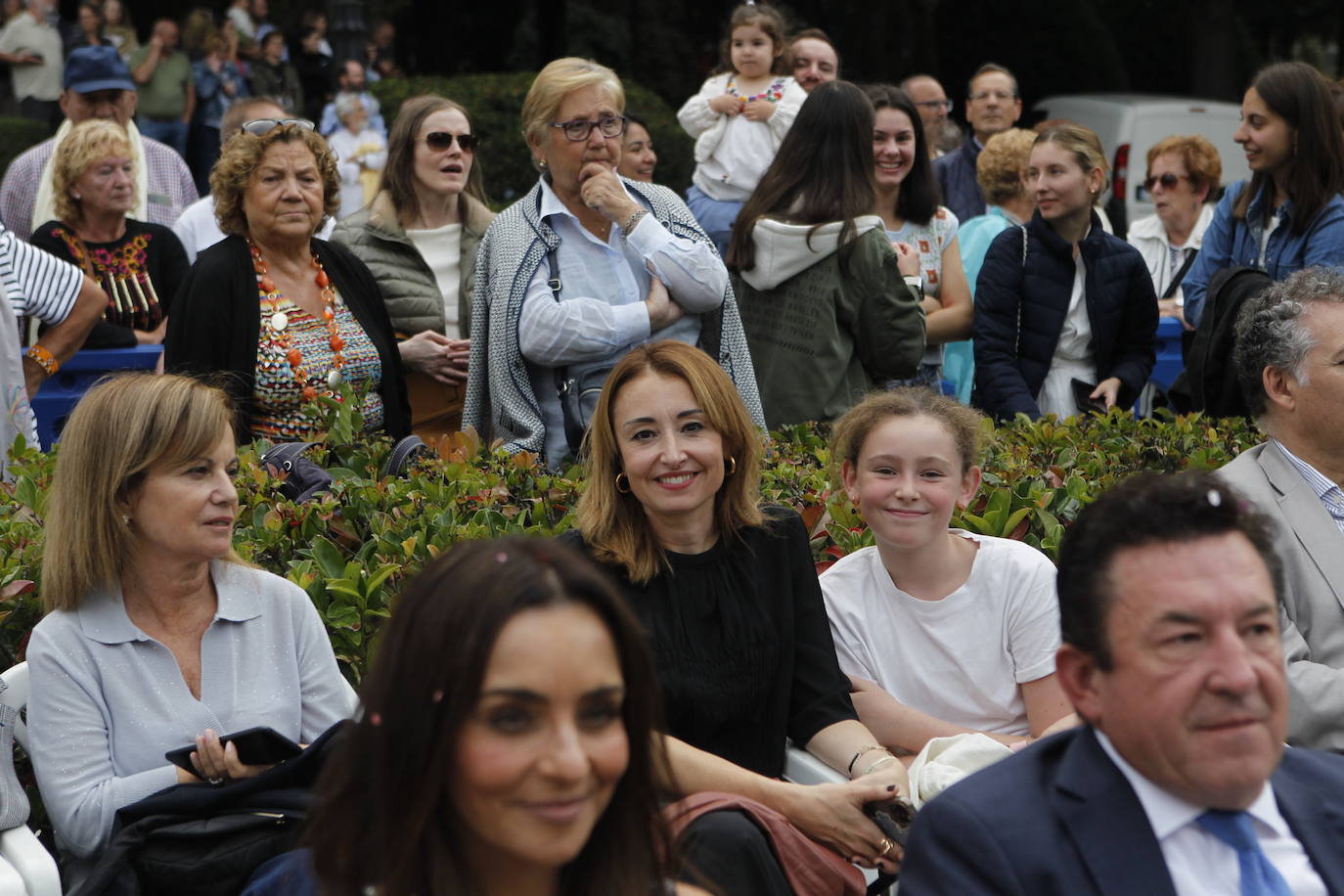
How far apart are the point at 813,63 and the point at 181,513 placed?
6662 millimetres

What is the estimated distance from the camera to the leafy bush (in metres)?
16.0

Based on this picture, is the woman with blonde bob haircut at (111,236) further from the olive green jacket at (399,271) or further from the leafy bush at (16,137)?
the leafy bush at (16,137)

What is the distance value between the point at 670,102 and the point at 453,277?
14.4m

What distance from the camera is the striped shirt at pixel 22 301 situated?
6.16m

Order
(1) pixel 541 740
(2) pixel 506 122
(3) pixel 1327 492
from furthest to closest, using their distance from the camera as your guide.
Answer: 1. (2) pixel 506 122
2. (3) pixel 1327 492
3. (1) pixel 541 740

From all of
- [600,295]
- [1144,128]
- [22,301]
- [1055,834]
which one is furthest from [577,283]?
[1144,128]

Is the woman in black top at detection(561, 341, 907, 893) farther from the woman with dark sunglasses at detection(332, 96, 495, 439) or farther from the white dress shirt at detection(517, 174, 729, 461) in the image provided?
the woman with dark sunglasses at detection(332, 96, 495, 439)

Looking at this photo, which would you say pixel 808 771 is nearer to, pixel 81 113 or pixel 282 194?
pixel 282 194

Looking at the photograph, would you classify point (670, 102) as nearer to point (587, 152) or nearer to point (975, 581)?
point (587, 152)

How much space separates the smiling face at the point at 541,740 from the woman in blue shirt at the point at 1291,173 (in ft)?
17.2

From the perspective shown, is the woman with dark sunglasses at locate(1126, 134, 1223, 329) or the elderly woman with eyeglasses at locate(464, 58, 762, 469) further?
the woman with dark sunglasses at locate(1126, 134, 1223, 329)

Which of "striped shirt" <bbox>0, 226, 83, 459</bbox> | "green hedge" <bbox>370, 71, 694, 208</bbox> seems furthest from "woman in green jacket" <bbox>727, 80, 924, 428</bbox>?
"green hedge" <bbox>370, 71, 694, 208</bbox>

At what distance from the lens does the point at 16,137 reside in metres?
16.1

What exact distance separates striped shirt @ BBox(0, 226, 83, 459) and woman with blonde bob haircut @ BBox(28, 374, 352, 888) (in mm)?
2769
